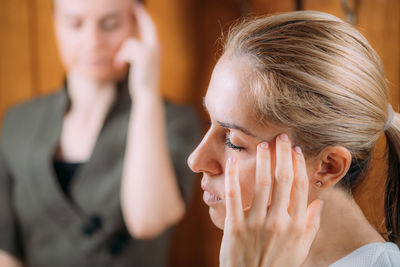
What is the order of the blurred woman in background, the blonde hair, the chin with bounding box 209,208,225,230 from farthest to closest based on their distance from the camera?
the blurred woman in background < the chin with bounding box 209,208,225,230 < the blonde hair

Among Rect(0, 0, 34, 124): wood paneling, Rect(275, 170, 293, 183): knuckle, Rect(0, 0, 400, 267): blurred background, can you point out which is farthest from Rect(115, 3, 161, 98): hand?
Rect(275, 170, 293, 183): knuckle

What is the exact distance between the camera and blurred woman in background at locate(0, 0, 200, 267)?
1.36m

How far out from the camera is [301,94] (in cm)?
63

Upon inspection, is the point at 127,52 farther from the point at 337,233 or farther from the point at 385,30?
the point at 337,233

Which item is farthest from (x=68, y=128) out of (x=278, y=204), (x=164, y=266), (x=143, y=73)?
Answer: (x=278, y=204)

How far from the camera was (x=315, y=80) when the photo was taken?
0.62 meters

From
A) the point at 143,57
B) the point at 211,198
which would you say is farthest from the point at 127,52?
the point at 211,198

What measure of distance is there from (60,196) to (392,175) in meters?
0.92

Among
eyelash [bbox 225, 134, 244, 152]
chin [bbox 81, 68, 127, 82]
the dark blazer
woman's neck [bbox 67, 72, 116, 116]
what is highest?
eyelash [bbox 225, 134, 244, 152]

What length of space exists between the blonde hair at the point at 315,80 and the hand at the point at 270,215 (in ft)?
0.13

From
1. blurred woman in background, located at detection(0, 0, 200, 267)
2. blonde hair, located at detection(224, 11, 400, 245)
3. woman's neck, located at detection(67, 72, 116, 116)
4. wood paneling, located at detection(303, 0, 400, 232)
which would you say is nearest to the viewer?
blonde hair, located at detection(224, 11, 400, 245)

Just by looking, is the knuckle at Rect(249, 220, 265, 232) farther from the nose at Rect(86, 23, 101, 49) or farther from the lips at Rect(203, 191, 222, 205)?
the nose at Rect(86, 23, 101, 49)

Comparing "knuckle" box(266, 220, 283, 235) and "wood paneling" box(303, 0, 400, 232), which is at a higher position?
"wood paneling" box(303, 0, 400, 232)

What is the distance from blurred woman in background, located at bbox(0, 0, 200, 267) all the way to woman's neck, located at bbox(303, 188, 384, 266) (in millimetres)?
686
